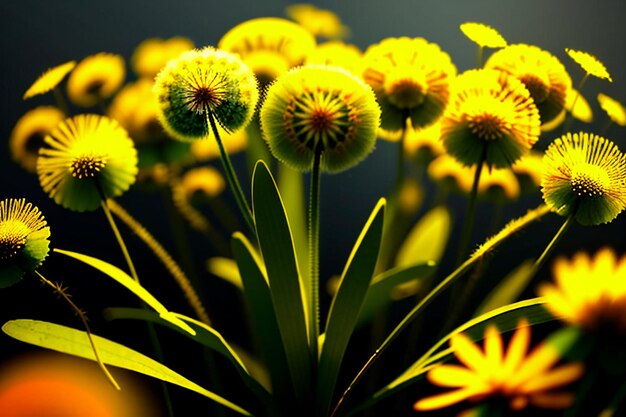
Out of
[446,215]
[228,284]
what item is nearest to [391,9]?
[446,215]

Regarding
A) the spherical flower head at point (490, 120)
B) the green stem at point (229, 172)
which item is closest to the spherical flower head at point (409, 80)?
the spherical flower head at point (490, 120)

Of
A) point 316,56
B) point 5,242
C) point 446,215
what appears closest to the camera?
point 5,242

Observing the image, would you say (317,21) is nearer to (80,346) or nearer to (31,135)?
(31,135)

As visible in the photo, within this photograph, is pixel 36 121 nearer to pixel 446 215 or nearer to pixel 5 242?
pixel 5 242

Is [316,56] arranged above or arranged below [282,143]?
above

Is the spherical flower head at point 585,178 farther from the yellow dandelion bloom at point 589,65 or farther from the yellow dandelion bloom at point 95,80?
the yellow dandelion bloom at point 95,80

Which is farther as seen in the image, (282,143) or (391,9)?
(391,9)
